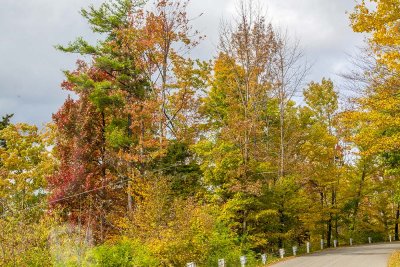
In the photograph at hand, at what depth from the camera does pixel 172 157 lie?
1205 inches

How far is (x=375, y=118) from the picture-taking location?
20.2 m

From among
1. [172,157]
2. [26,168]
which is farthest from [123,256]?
[26,168]

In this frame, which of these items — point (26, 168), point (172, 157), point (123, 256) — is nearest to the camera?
point (123, 256)

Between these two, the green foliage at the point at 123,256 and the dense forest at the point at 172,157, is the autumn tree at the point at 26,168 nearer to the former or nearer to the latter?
the dense forest at the point at 172,157

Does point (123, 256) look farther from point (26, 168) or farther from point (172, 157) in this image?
point (26, 168)

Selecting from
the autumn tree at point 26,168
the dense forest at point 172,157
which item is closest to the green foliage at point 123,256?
the dense forest at point 172,157

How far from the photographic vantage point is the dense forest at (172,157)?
19.5 m

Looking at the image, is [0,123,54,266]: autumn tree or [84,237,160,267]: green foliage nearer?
[84,237,160,267]: green foliage

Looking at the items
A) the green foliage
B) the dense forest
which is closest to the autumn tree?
the dense forest

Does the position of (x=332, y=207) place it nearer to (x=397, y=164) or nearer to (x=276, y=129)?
(x=276, y=129)

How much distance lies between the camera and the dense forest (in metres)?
19.5

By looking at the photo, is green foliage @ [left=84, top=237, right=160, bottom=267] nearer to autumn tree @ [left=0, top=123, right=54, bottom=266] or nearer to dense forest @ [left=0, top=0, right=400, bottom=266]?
dense forest @ [left=0, top=0, right=400, bottom=266]

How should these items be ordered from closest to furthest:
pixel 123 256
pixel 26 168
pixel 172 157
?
pixel 123 256 < pixel 172 157 < pixel 26 168

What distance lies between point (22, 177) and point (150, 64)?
17521 mm
